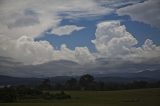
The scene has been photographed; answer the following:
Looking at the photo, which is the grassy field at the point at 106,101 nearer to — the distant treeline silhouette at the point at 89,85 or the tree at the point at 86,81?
the distant treeline silhouette at the point at 89,85

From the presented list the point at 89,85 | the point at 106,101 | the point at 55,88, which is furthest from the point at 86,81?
the point at 106,101

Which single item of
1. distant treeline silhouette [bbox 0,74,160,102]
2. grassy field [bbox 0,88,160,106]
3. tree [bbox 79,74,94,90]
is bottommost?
grassy field [bbox 0,88,160,106]

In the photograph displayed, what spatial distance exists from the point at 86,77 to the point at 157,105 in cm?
12283

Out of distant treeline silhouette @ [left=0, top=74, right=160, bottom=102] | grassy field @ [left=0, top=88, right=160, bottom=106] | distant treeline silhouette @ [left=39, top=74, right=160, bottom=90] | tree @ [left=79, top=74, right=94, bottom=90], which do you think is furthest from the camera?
tree @ [left=79, top=74, right=94, bottom=90]

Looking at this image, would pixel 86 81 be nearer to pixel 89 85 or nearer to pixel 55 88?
pixel 89 85

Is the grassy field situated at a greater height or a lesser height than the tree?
lesser

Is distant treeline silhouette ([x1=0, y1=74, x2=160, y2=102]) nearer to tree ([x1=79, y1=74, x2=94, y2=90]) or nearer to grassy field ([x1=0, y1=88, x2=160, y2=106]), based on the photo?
tree ([x1=79, y1=74, x2=94, y2=90])

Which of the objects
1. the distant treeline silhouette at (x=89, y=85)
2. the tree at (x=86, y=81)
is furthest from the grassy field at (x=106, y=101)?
the tree at (x=86, y=81)

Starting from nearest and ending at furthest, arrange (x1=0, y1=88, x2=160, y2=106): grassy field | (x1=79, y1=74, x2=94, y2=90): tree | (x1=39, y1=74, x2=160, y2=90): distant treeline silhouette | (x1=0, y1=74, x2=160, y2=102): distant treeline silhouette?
(x1=0, y1=88, x2=160, y2=106): grassy field < (x1=0, y1=74, x2=160, y2=102): distant treeline silhouette < (x1=39, y1=74, x2=160, y2=90): distant treeline silhouette < (x1=79, y1=74, x2=94, y2=90): tree

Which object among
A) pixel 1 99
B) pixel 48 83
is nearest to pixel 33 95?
pixel 1 99

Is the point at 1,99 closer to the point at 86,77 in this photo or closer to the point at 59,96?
the point at 59,96

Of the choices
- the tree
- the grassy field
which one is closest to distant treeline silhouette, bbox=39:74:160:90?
the tree

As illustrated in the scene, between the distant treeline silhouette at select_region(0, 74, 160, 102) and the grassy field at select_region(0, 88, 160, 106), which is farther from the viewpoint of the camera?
the distant treeline silhouette at select_region(0, 74, 160, 102)

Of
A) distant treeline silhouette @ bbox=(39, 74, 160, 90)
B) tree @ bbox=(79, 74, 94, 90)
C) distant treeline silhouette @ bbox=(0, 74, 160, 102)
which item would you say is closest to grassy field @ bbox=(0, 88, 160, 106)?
distant treeline silhouette @ bbox=(0, 74, 160, 102)
